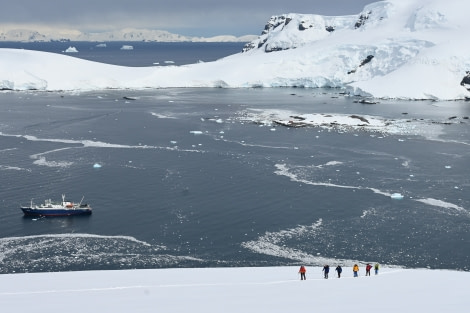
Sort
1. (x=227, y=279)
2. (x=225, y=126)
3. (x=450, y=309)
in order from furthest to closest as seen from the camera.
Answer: (x=225, y=126) < (x=227, y=279) < (x=450, y=309)

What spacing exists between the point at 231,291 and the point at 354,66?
378 feet

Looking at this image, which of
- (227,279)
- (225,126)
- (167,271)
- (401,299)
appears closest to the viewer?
(401,299)

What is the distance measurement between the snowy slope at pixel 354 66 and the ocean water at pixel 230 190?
27227 mm

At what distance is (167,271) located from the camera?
3134 centimetres

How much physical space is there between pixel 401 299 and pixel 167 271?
42.3 ft

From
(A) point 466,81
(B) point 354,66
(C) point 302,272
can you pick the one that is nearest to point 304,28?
(B) point 354,66

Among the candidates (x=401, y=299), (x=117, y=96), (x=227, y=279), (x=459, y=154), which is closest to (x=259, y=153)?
(x=459, y=154)

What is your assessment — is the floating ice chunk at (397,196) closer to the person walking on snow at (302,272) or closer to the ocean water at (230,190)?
the ocean water at (230,190)

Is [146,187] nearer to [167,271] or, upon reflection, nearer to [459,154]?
[167,271]

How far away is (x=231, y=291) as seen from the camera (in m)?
26.3

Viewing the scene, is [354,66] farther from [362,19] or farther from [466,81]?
[362,19]

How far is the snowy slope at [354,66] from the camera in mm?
114875

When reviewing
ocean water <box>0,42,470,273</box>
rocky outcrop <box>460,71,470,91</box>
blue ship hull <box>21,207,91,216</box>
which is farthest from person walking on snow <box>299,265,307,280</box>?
rocky outcrop <box>460,71,470,91</box>

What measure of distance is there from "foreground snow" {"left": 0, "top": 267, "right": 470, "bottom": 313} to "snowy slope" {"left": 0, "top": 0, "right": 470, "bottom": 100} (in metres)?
89.8
